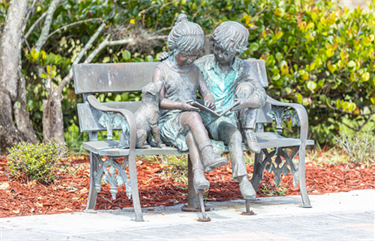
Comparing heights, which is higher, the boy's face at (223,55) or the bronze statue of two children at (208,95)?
the boy's face at (223,55)

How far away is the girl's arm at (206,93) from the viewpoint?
3902mm

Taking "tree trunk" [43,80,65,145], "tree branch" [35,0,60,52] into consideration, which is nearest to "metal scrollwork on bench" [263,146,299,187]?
"tree trunk" [43,80,65,145]

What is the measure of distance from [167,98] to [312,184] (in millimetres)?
2233

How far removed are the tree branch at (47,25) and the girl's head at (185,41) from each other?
2.96 m

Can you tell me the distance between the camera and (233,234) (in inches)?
129

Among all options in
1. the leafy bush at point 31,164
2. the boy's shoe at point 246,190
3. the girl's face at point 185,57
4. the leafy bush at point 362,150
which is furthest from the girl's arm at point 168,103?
the leafy bush at point 362,150

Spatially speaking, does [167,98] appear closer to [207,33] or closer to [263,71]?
[263,71]

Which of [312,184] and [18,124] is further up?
[18,124]

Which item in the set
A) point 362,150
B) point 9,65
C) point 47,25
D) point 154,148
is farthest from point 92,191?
point 362,150

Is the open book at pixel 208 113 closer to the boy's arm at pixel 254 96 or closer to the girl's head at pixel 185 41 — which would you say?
the boy's arm at pixel 254 96

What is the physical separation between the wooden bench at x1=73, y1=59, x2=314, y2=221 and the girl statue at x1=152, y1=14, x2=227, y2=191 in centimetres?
19

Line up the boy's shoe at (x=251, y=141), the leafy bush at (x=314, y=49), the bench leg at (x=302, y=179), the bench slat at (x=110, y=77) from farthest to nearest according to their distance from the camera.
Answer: the leafy bush at (x=314, y=49)
the bench slat at (x=110, y=77)
the bench leg at (x=302, y=179)
the boy's shoe at (x=251, y=141)

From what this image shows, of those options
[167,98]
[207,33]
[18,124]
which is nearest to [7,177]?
[18,124]

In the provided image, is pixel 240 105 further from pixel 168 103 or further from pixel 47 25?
pixel 47 25
